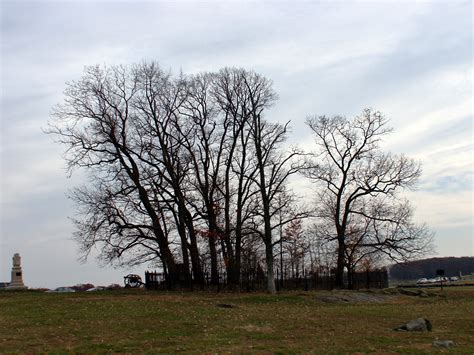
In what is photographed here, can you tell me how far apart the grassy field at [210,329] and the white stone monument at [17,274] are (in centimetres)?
1833

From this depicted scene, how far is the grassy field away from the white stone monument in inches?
722

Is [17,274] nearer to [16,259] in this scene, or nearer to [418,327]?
[16,259]

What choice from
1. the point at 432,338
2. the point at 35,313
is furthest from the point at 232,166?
the point at 432,338

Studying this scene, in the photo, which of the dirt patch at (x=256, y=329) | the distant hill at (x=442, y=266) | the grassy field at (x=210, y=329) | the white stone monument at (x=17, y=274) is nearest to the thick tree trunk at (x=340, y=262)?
the grassy field at (x=210, y=329)

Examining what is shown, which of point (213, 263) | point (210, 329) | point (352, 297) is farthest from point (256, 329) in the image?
point (213, 263)

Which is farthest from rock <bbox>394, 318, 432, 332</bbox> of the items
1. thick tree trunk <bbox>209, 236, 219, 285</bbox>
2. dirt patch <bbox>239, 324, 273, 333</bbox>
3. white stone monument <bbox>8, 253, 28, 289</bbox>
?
white stone monument <bbox>8, 253, 28, 289</bbox>

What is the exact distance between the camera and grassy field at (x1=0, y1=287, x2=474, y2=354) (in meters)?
13.1

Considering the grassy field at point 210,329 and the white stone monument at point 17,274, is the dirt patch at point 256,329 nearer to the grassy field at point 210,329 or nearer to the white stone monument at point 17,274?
the grassy field at point 210,329

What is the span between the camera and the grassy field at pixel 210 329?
43.0ft

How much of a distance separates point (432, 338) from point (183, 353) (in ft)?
23.4

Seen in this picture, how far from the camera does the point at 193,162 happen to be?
40688 mm

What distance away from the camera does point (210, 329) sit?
1633cm

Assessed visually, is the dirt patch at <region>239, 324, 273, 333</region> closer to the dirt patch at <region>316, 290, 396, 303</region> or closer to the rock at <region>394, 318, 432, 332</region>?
the rock at <region>394, 318, 432, 332</region>

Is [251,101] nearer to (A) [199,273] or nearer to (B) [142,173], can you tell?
(B) [142,173]
